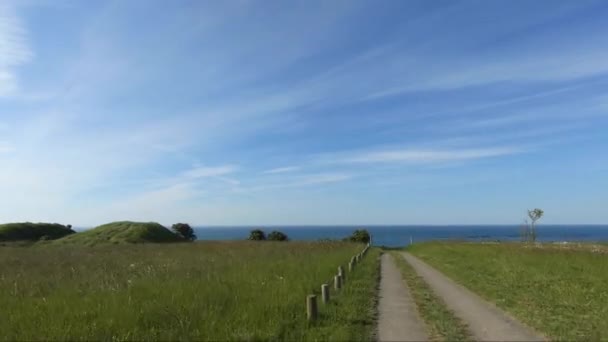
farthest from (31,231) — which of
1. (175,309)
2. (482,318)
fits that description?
(482,318)

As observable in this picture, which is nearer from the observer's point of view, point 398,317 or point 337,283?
→ point 398,317

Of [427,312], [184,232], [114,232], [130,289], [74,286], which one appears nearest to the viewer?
[427,312]

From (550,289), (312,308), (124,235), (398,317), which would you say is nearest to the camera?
(312,308)

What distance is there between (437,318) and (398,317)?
92 cm

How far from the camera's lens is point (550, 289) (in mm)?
17078

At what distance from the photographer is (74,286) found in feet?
49.1

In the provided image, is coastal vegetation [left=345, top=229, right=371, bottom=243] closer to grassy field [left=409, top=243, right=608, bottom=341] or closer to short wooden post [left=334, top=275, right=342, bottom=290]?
grassy field [left=409, top=243, right=608, bottom=341]

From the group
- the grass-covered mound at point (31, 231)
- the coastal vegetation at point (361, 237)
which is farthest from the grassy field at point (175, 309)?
the grass-covered mound at point (31, 231)

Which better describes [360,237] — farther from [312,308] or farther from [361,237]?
[312,308]

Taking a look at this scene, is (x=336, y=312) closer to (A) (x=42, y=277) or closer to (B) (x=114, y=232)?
(A) (x=42, y=277)

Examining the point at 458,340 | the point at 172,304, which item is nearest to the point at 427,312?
the point at 458,340

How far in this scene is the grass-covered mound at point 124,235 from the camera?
6234 centimetres

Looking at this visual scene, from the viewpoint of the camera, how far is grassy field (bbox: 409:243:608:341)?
425 inches

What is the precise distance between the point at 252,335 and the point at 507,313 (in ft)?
21.7
